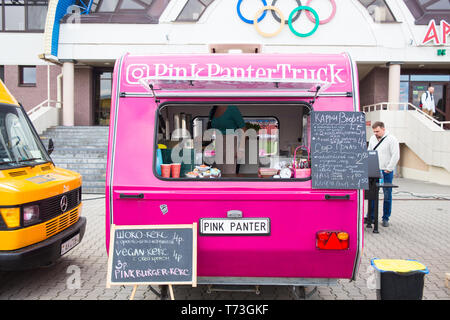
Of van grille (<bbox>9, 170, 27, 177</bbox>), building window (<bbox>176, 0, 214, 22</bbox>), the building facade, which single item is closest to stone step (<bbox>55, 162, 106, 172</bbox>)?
the building facade

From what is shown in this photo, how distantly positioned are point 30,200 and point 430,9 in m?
19.2

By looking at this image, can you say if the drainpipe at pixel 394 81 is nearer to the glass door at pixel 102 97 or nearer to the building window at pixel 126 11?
the building window at pixel 126 11

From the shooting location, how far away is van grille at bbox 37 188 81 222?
380 cm

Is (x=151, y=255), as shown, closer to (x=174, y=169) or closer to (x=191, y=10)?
(x=174, y=169)

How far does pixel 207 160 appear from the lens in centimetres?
441

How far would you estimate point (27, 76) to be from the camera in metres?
19.8

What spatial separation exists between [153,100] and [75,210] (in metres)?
2.13

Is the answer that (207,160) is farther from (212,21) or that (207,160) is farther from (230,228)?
(212,21)

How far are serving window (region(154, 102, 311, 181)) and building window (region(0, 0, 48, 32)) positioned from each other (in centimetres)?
1858

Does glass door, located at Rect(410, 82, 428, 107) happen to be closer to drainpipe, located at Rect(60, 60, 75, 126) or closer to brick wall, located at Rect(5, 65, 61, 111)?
drainpipe, located at Rect(60, 60, 75, 126)

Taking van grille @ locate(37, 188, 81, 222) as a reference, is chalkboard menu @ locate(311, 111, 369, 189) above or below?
above

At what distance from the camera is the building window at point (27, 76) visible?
19656 millimetres

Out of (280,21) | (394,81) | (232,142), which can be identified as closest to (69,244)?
(232,142)

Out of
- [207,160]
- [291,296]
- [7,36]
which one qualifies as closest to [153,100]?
[207,160]
